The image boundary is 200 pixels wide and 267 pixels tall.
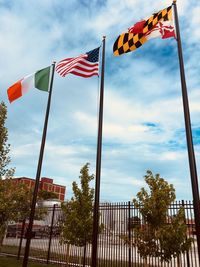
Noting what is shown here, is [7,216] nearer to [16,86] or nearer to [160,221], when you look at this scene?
[16,86]

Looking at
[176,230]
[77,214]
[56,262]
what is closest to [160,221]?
[176,230]

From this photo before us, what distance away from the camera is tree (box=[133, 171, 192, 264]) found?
10.5 m

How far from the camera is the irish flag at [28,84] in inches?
486

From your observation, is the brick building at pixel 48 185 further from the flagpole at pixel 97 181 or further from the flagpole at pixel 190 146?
the flagpole at pixel 190 146

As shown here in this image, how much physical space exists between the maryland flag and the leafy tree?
26.2ft

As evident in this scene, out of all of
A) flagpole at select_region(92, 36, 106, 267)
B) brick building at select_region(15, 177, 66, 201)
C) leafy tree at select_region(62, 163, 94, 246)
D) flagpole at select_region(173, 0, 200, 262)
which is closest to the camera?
flagpole at select_region(173, 0, 200, 262)

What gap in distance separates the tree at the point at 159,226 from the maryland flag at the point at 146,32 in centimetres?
534

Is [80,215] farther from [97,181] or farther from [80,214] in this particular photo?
[97,181]

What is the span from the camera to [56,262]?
16.4 meters

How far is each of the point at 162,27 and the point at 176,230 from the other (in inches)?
284

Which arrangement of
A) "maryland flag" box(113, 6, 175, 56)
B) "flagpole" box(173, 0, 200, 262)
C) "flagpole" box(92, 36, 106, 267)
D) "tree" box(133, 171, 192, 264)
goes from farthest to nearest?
"tree" box(133, 171, 192, 264) → "maryland flag" box(113, 6, 175, 56) → "flagpole" box(92, 36, 106, 267) → "flagpole" box(173, 0, 200, 262)

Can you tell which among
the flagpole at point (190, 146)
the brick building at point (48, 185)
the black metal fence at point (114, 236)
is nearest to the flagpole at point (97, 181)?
the flagpole at point (190, 146)

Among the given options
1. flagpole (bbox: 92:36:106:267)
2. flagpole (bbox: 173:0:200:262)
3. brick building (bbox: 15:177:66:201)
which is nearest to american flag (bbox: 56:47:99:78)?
flagpole (bbox: 92:36:106:267)

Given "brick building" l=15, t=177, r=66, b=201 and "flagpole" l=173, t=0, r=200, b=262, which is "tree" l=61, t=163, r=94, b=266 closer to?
"flagpole" l=173, t=0, r=200, b=262
